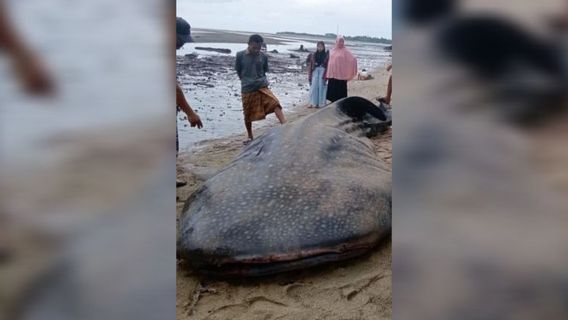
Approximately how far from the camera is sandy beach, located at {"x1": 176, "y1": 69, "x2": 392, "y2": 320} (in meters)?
1.74

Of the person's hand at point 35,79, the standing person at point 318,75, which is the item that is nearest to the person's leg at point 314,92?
the standing person at point 318,75

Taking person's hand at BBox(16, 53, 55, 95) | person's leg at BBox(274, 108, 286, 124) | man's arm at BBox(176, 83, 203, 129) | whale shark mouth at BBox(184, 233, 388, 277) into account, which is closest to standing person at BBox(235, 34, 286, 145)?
person's leg at BBox(274, 108, 286, 124)

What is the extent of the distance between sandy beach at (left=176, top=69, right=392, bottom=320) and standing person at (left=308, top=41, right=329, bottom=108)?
3.95ft

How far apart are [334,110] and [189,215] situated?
5.01 feet

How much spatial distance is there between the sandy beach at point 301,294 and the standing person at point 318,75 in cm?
120

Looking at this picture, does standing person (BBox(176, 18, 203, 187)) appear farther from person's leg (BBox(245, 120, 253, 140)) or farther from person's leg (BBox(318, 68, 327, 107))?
person's leg (BBox(318, 68, 327, 107))

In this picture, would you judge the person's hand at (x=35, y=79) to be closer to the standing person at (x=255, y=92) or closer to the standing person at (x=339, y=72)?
the standing person at (x=255, y=92)

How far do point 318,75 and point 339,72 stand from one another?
0.52 ft

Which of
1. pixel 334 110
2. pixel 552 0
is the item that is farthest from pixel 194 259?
pixel 334 110

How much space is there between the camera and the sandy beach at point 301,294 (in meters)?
1.74

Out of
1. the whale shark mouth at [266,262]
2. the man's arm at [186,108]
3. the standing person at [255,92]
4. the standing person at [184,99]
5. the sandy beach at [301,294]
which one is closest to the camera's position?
the standing person at [184,99]

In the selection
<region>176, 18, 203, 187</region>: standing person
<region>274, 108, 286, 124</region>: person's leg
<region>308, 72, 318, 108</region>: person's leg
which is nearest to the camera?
<region>176, 18, 203, 187</region>: standing person

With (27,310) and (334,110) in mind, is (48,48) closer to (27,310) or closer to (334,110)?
(27,310)

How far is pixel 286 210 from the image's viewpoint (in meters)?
1.99
